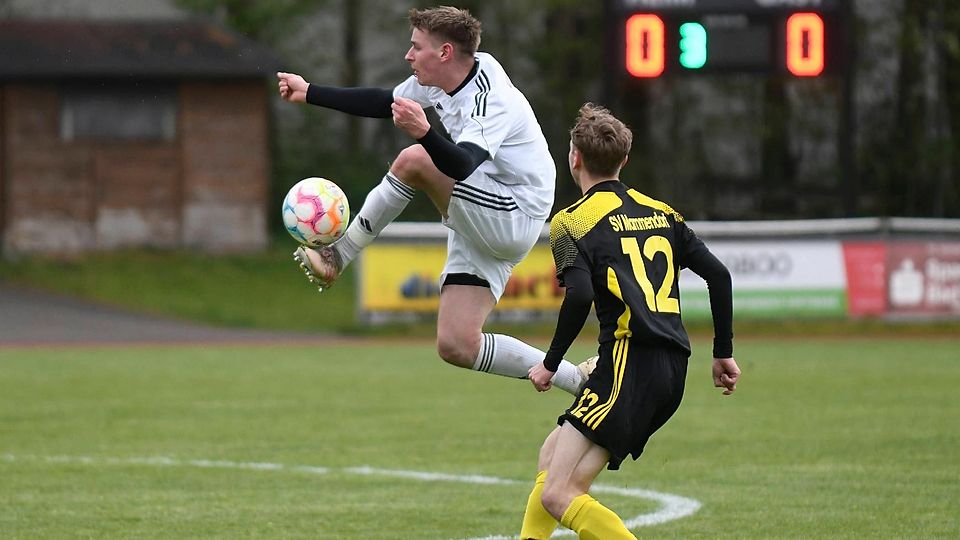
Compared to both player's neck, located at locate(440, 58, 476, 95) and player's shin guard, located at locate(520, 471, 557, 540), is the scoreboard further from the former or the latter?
player's shin guard, located at locate(520, 471, 557, 540)

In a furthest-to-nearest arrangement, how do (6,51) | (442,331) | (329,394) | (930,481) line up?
(6,51)
(329,394)
(930,481)
(442,331)

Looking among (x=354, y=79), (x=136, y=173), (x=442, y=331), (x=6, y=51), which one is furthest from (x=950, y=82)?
(x=442, y=331)

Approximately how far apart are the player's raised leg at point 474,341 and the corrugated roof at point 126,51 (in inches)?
787

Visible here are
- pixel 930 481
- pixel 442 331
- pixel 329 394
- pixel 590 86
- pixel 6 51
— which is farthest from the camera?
pixel 590 86

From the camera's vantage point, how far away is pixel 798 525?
273 inches

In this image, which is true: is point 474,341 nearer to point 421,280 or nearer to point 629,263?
point 629,263

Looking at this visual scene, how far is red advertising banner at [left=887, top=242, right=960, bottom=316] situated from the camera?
1914cm

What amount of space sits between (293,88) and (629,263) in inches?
74.2

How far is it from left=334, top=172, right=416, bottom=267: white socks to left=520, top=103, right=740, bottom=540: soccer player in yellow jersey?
1.60 meters

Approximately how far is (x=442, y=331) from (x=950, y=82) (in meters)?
22.2

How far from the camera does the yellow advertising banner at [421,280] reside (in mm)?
19375

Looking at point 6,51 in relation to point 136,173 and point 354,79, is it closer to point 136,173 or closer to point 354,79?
point 136,173

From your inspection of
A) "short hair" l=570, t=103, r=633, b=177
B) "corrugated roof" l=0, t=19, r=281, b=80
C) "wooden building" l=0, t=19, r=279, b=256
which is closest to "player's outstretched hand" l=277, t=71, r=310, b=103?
"short hair" l=570, t=103, r=633, b=177

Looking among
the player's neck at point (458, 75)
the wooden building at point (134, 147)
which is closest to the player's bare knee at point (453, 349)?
the player's neck at point (458, 75)
